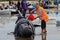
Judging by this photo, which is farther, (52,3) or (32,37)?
(52,3)

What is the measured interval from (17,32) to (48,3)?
84.4 feet

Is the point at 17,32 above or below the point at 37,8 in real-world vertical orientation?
below

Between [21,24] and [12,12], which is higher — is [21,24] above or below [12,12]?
above

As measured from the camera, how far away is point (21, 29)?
13.3 m

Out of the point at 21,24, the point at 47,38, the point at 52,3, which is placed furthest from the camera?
the point at 52,3

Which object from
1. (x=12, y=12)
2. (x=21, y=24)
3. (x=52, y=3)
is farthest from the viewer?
(x=52, y=3)

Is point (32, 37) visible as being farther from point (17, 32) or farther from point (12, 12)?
point (12, 12)

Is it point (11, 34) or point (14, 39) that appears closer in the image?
point (14, 39)

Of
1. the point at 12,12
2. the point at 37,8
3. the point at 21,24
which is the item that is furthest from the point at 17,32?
the point at 12,12

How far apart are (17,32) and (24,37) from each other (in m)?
0.70

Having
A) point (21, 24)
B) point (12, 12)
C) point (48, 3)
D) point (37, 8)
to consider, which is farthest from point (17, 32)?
point (48, 3)

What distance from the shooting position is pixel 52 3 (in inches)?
1544

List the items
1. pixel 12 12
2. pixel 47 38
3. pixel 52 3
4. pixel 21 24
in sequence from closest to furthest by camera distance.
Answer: pixel 47 38
pixel 21 24
pixel 12 12
pixel 52 3

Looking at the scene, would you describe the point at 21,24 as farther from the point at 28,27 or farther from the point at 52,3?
the point at 52,3
